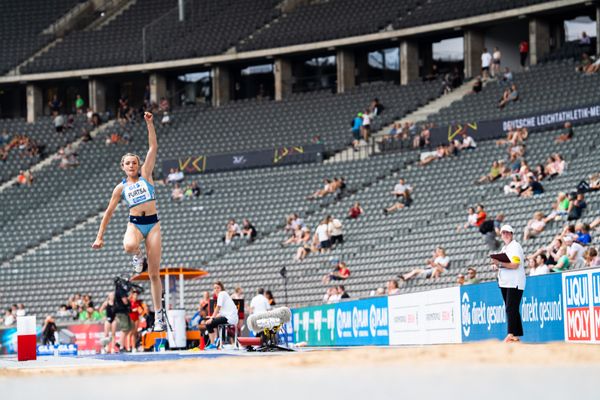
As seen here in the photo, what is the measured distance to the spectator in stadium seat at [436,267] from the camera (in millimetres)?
26422

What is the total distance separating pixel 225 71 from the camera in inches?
1981

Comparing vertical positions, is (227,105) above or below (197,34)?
below

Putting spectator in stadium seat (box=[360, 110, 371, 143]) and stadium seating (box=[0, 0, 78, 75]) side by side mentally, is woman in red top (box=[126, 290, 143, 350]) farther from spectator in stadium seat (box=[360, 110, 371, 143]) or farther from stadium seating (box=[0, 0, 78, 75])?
stadium seating (box=[0, 0, 78, 75])

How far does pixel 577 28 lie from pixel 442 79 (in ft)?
17.5

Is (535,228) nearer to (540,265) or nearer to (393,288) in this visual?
(393,288)

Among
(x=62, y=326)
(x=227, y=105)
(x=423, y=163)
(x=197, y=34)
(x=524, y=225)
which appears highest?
(x=197, y=34)

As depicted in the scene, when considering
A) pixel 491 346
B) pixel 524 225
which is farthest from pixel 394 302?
pixel 491 346

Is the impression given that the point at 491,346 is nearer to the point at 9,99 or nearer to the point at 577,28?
the point at 577,28

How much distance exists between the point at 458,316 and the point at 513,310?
177 inches

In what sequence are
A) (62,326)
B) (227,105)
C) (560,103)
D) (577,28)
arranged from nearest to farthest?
(62,326)
(560,103)
(577,28)
(227,105)

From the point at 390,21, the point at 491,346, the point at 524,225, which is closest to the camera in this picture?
the point at 491,346

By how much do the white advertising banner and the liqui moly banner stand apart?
3824 mm

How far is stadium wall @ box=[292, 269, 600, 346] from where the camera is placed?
16.2m

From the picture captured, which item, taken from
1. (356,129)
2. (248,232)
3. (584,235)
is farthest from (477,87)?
(584,235)
